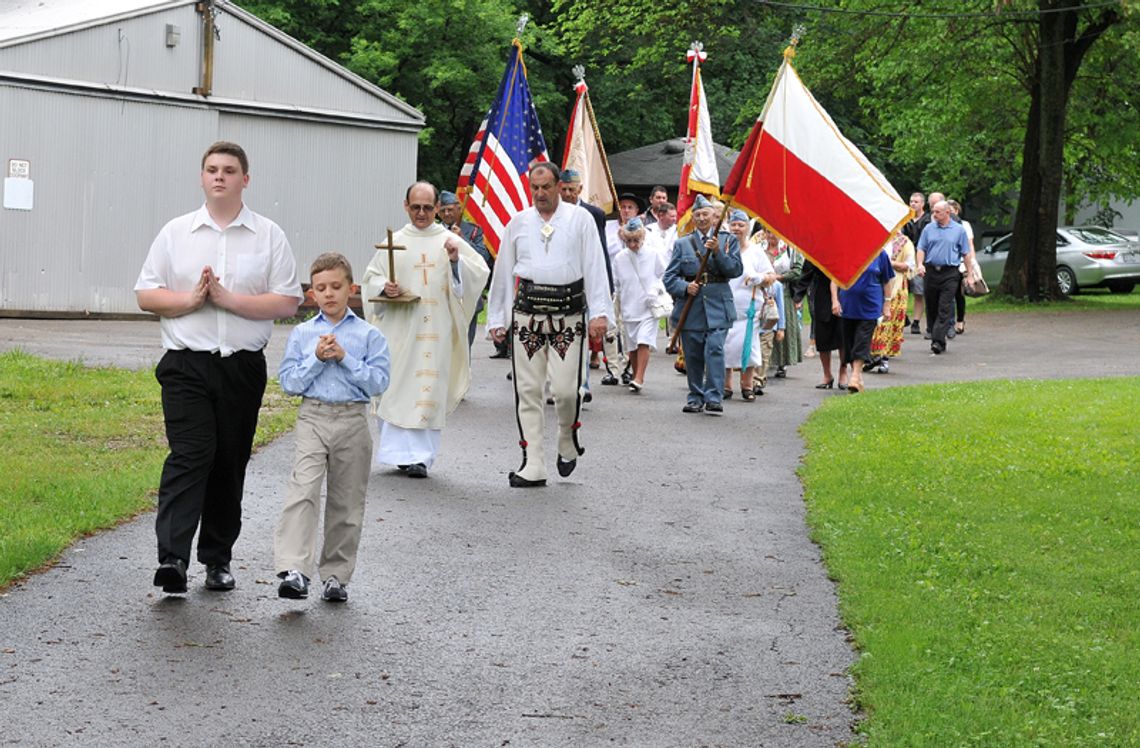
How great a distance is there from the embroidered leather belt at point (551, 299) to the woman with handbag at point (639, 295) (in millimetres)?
6115

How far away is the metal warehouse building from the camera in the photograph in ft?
86.7

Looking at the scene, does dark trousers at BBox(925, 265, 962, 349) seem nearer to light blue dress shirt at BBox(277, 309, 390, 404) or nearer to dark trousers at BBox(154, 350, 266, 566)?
light blue dress shirt at BBox(277, 309, 390, 404)

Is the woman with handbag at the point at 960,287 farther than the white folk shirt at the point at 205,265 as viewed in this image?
Yes

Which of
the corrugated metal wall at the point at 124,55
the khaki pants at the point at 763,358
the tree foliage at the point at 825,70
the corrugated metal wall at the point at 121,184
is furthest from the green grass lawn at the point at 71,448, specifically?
the tree foliage at the point at 825,70

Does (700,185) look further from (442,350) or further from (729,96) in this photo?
(729,96)

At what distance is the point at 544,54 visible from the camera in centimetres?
4909

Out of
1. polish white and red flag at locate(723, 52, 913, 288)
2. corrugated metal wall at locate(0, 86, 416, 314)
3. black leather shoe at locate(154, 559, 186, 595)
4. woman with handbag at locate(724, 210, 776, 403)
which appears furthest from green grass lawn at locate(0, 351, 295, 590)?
corrugated metal wall at locate(0, 86, 416, 314)

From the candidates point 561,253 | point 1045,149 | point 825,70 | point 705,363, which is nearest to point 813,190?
point 705,363

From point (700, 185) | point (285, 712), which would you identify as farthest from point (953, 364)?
point (285, 712)

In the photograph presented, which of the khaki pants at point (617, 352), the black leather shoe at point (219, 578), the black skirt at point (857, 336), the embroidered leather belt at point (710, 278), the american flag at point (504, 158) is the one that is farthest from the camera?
the khaki pants at point (617, 352)

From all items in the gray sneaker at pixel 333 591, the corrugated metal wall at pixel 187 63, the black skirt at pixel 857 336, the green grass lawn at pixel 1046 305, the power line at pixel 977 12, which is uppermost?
the power line at pixel 977 12

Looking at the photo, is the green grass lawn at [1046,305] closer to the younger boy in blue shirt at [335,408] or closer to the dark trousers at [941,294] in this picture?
the dark trousers at [941,294]

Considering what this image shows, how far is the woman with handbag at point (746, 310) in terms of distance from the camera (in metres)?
17.2

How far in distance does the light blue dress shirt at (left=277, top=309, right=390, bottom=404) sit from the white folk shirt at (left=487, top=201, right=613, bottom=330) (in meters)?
3.97
